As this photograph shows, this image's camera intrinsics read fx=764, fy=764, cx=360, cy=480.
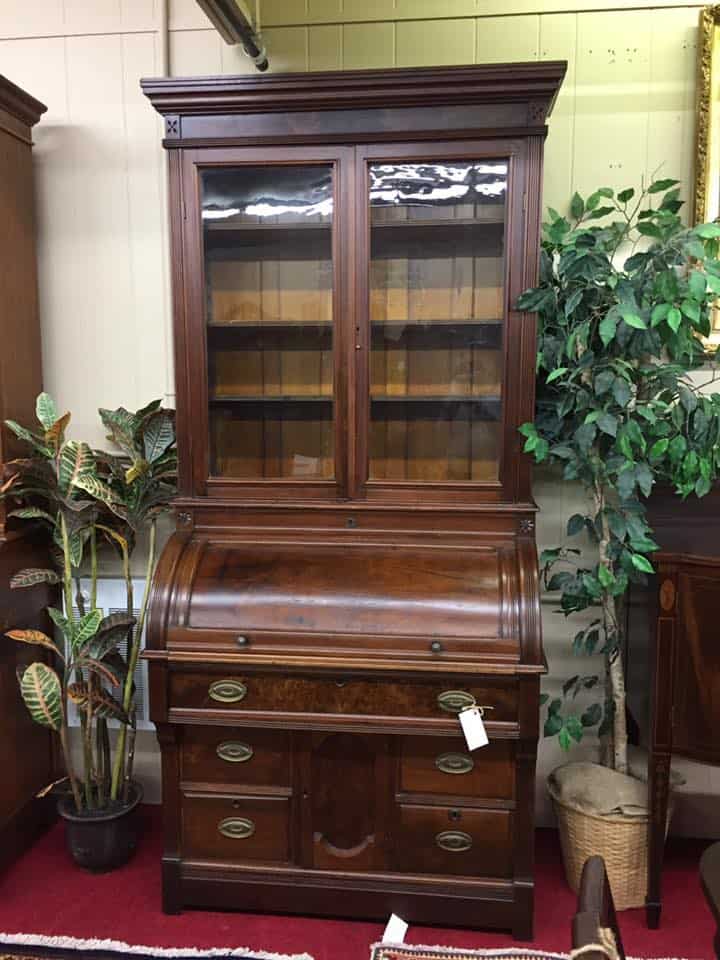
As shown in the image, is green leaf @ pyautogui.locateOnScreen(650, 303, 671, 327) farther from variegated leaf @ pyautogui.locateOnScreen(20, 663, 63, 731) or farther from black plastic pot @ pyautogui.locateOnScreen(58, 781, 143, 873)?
black plastic pot @ pyautogui.locateOnScreen(58, 781, 143, 873)

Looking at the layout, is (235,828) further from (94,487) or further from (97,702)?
(94,487)

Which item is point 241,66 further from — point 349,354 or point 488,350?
point 488,350

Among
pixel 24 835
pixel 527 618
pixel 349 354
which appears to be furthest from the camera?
pixel 24 835

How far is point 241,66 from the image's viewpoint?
8.56ft

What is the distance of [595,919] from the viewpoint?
862mm

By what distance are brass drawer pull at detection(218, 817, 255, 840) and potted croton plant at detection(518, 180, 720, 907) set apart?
92cm

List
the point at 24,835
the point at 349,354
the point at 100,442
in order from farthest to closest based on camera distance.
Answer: the point at 100,442 → the point at 24,835 → the point at 349,354

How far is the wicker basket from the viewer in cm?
222

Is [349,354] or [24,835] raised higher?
[349,354]

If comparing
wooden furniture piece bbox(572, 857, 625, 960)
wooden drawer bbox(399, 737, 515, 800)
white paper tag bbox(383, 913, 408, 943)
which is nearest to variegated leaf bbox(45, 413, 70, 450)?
wooden drawer bbox(399, 737, 515, 800)

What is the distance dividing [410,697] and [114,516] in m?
1.27

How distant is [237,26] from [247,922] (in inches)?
105

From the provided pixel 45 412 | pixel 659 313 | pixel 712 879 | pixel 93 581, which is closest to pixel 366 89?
pixel 659 313

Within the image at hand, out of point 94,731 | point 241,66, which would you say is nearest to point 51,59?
point 241,66
